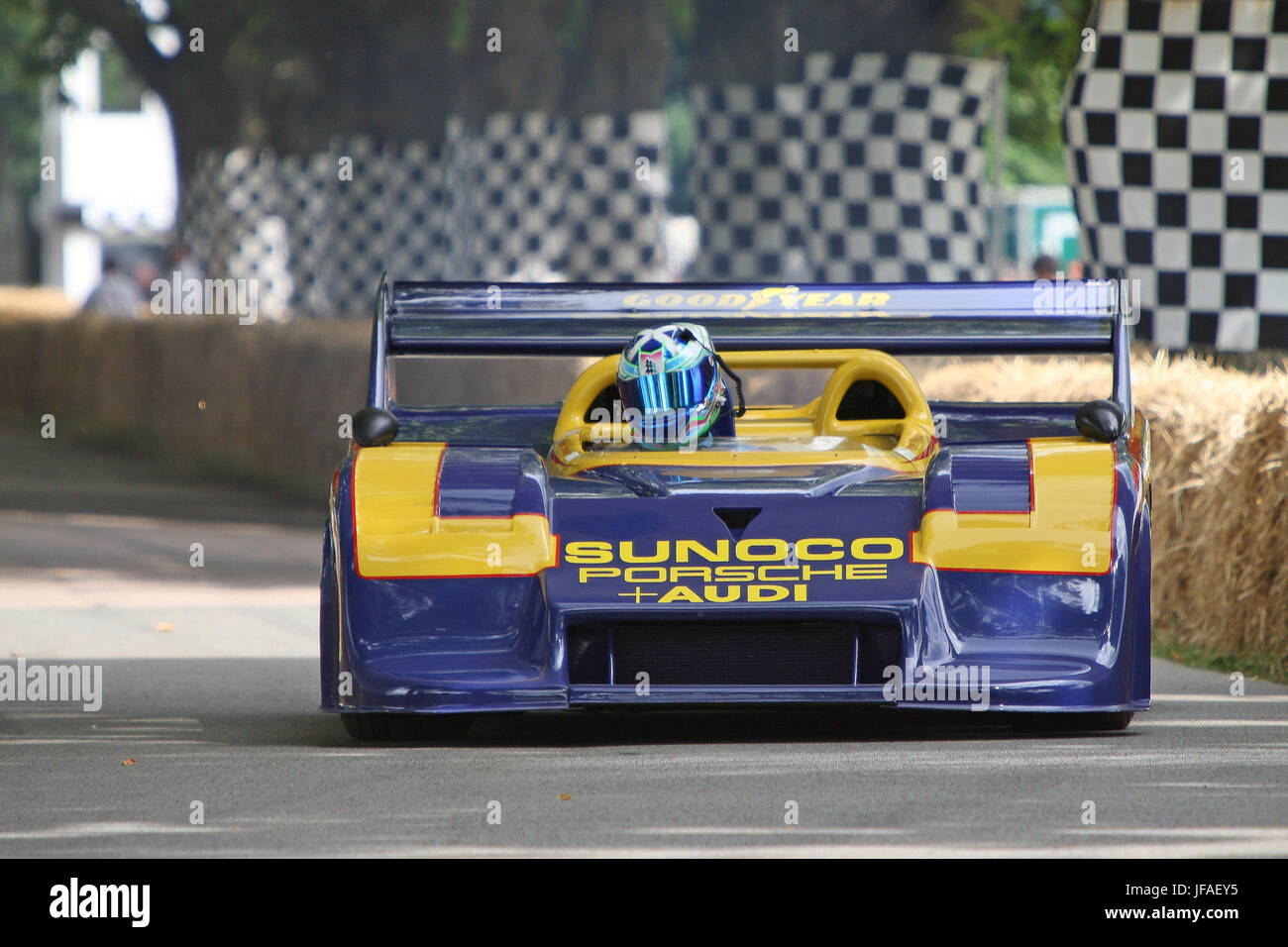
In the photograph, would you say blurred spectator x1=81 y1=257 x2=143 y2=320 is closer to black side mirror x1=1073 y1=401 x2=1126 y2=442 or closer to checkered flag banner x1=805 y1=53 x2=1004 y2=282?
checkered flag banner x1=805 y1=53 x2=1004 y2=282

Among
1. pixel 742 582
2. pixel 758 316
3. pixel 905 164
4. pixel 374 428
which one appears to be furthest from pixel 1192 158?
pixel 905 164

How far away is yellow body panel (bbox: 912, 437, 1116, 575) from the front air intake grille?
321mm

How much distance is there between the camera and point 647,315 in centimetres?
800

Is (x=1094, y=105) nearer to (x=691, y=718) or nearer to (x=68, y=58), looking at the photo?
(x=691, y=718)

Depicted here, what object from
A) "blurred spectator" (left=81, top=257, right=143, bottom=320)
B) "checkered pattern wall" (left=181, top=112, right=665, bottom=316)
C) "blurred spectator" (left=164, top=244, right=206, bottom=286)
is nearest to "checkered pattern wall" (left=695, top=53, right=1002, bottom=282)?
"checkered pattern wall" (left=181, top=112, right=665, bottom=316)

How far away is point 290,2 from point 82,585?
13.2m

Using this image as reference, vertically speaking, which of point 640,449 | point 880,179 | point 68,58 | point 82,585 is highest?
point 68,58

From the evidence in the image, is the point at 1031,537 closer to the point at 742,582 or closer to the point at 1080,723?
the point at 1080,723

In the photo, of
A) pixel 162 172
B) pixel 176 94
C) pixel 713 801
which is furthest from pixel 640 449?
pixel 162 172

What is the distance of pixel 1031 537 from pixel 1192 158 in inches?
229

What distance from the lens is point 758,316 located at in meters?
8.04

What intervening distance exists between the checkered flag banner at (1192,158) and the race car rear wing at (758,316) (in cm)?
405

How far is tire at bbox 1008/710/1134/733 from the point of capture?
689 cm

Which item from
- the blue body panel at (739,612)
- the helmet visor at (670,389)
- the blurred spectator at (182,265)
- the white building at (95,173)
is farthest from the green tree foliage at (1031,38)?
the white building at (95,173)
